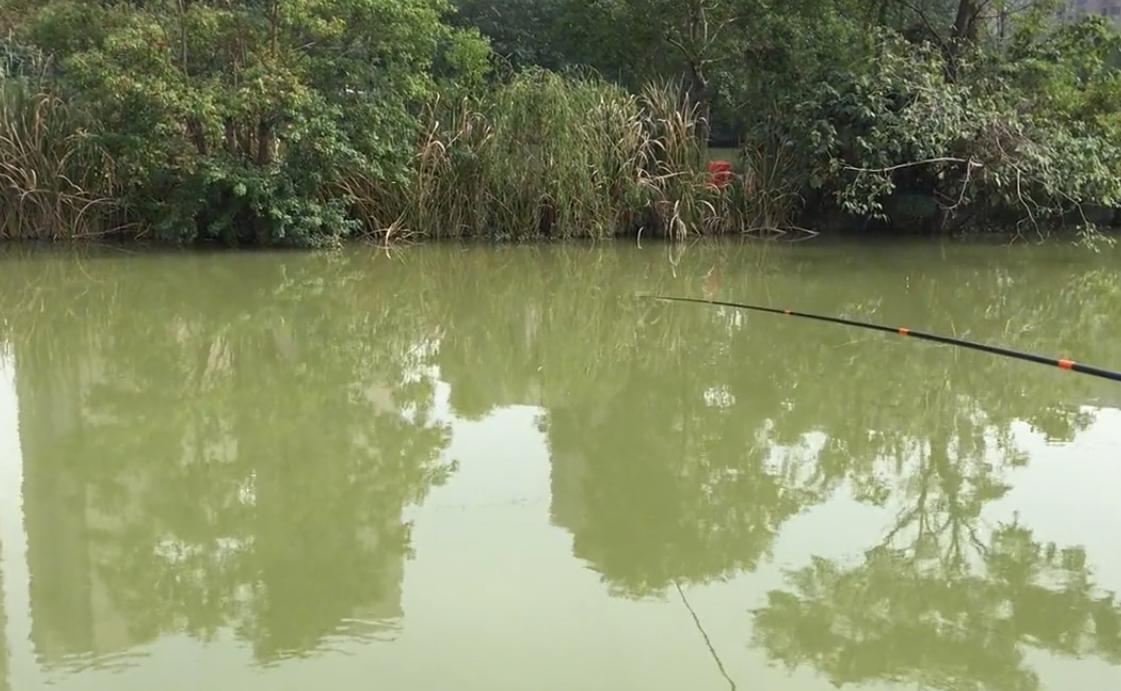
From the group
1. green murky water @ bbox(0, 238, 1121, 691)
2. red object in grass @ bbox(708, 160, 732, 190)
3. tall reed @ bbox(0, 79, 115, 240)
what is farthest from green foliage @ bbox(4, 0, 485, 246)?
red object in grass @ bbox(708, 160, 732, 190)

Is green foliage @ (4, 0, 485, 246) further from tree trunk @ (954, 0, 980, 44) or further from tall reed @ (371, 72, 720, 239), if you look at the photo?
tree trunk @ (954, 0, 980, 44)

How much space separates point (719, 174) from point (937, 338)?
476cm

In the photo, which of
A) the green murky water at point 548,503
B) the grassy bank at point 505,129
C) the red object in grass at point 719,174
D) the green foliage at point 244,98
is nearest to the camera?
the green murky water at point 548,503

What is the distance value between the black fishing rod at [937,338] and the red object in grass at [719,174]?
3246 millimetres

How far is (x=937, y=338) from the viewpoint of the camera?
4.49 metres

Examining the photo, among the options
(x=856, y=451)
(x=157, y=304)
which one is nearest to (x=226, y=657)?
(x=856, y=451)

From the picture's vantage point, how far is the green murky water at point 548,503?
2.04m

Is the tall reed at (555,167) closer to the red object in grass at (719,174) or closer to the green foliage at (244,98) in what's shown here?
the red object in grass at (719,174)

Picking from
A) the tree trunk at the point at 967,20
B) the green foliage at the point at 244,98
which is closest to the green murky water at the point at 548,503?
the green foliage at the point at 244,98

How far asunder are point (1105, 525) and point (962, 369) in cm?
167

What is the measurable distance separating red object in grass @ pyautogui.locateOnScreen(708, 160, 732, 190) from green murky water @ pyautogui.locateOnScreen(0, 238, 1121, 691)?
379 cm

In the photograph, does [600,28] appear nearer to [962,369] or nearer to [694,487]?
[962,369]

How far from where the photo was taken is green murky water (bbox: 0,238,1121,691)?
2037mm

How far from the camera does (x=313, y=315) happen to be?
5.26m
